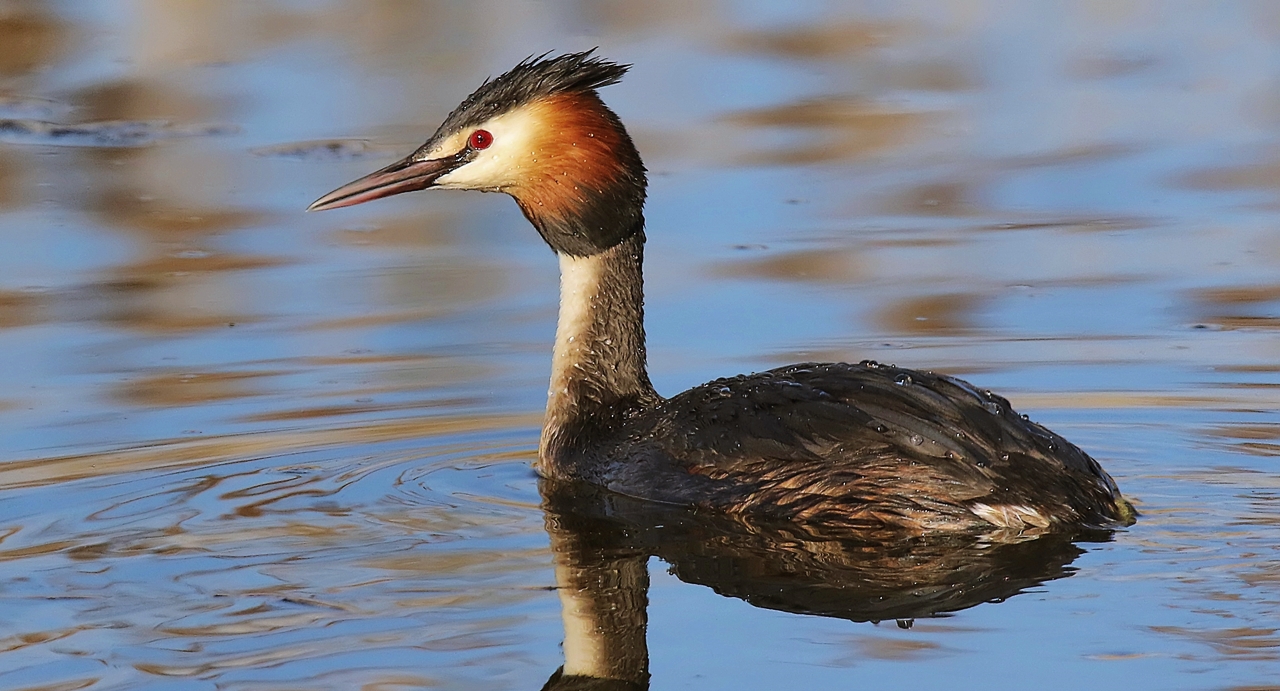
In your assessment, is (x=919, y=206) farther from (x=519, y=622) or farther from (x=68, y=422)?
(x=519, y=622)

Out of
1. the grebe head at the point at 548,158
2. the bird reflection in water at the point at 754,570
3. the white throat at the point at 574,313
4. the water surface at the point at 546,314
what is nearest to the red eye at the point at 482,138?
the grebe head at the point at 548,158

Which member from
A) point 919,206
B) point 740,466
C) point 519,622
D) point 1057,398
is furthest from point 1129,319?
point 519,622

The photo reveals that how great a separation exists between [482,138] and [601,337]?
775 millimetres

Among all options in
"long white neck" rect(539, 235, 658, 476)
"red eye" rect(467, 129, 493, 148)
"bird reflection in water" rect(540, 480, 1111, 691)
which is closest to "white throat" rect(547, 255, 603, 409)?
"long white neck" rect(539, 235, 658, 476)

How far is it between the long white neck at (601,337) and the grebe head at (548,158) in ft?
0.22

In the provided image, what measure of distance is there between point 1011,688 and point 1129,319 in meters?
4.21

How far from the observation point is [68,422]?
7.58m

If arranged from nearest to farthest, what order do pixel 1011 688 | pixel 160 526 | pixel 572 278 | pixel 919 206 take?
pixel 1011 688
pixel 160 526
pixel 572 278
pixel 919 206

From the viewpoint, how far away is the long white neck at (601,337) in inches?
277

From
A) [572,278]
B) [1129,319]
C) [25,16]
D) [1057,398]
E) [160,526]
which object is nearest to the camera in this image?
[160,526]

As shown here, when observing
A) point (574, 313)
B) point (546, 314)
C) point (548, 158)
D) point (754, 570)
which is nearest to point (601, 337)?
point (574, 313)

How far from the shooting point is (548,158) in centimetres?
699

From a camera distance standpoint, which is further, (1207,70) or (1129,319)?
(1207,70)

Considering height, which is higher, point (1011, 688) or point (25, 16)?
point (25, 16)
